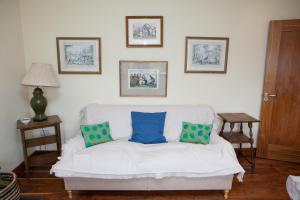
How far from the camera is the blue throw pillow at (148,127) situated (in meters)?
2.48

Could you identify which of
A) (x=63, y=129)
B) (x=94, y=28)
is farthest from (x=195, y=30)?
(x=63, y=129)

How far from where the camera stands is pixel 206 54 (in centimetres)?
282

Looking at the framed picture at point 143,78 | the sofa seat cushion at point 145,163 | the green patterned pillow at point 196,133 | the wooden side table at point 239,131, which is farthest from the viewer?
the framed picture at point 143,78

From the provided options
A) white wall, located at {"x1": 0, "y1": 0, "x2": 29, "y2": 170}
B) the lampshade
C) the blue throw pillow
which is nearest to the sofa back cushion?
the blue throw pillow

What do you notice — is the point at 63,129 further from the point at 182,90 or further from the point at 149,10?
the point at 149,10

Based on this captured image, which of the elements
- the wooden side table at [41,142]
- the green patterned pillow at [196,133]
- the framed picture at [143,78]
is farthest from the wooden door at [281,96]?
the wooden side table at [41,142]

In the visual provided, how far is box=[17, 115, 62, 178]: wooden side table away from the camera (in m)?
2.38

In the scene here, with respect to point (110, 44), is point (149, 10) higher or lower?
higher

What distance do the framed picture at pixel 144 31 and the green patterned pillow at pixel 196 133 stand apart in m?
1.17

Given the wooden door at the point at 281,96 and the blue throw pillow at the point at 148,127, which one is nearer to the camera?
the blue throw pillow at the point at 148,127

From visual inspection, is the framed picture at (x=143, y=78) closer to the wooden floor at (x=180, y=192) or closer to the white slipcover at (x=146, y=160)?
the white slipcover at (x=146, y=160)

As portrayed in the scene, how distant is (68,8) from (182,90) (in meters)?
1.87

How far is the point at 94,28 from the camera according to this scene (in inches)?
107

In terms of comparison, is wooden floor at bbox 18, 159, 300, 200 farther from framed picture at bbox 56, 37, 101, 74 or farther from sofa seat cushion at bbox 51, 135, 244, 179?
framed picture at bbox 56, 37, 101, 74
